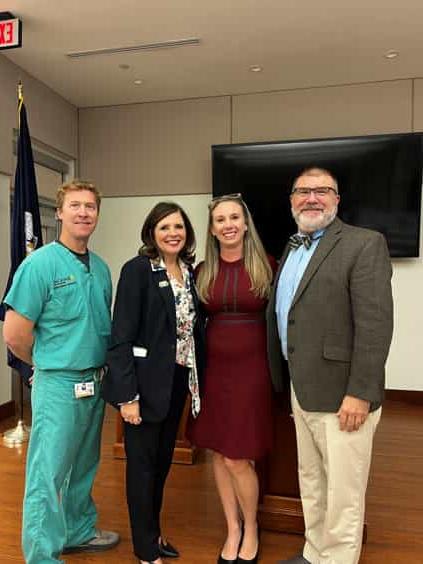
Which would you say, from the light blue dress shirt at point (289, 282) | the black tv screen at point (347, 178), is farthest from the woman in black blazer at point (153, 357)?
the black tv screen at point (347, 178)

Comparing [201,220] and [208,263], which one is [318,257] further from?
[201,220]

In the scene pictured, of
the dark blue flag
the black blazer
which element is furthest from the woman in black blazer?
the dark blue flag

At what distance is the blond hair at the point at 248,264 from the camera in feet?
6.68

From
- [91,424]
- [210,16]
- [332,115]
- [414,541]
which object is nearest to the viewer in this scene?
[91,424]

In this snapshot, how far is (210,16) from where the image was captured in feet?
11.6

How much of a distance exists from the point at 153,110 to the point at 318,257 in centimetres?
407

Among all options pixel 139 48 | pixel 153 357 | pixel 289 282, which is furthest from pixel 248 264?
pixel 139 48

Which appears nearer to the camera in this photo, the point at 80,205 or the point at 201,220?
the point at 80,205

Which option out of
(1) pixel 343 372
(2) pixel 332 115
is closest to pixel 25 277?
(1) pixel 343 372

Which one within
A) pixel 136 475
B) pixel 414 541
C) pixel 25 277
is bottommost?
pixel 414 541

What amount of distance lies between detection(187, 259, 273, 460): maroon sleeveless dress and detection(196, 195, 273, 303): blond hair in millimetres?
29

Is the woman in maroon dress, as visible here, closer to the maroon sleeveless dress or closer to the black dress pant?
the maroon sleeveless dress

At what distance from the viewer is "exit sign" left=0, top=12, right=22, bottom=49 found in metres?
3.53

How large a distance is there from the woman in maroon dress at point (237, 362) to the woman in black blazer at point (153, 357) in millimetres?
78
